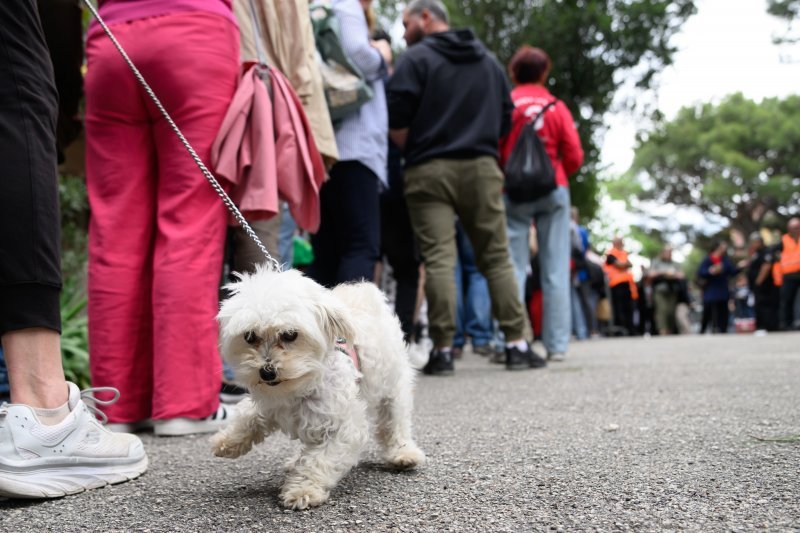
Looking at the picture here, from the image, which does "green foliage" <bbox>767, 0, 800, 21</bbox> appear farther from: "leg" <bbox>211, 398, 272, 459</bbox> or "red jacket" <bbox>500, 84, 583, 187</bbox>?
"leg" <bbox>211, 398, 272, 459</bbox>

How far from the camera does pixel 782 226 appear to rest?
40812 mm

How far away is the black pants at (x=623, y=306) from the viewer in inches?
705

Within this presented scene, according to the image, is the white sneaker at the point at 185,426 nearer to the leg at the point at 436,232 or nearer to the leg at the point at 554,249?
the leg at the point at 436,232

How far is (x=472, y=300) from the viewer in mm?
8102

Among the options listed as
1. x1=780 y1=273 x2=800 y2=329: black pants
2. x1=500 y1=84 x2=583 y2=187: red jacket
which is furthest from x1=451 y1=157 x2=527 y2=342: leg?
x1=780 y1=273 x2=800 y2=329: black pants

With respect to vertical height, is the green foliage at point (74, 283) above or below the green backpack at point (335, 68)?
below

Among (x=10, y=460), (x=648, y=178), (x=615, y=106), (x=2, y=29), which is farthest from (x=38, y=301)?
(x=648, y=178)

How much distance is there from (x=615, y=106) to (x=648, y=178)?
109 ft

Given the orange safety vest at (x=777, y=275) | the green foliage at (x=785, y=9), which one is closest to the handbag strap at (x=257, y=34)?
the orange safety vest at (x=777, y=275)

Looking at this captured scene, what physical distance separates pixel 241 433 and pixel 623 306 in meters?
16.7

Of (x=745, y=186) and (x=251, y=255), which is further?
(x=745, y=186)

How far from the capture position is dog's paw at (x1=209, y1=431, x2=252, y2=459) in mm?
2379

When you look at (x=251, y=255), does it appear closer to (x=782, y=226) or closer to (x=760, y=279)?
(x=760, y=279)

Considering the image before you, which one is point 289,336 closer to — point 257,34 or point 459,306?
point 257,34
